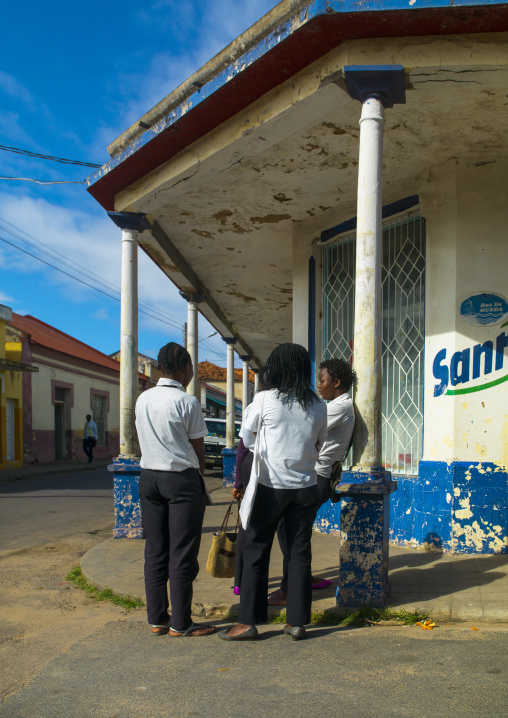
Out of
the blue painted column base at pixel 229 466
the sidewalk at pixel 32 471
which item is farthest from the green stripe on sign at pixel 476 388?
the sidewalk at pixel 32 471

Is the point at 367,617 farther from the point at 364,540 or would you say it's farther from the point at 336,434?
the point at 336,434

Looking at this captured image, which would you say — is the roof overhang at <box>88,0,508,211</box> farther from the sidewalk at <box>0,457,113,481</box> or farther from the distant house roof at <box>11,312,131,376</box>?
the distant house roof at <box>11,312,131,376</box>

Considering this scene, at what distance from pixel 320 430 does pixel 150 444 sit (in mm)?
1008

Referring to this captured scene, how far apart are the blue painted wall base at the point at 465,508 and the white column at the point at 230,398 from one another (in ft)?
26.3

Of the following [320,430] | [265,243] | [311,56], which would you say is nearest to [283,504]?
[320,430]

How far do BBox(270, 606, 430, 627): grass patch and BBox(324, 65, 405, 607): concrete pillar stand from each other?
0.08 metres

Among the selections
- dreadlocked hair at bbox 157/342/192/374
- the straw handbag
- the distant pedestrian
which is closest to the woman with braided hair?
dreadlocked hair at bbox 157/342/192/374

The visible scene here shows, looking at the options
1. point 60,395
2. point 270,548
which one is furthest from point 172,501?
point 60,395

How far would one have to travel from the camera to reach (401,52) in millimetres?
4199

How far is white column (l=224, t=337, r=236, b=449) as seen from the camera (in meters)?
13.5

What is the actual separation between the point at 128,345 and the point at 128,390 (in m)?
0.49

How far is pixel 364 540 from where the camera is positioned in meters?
3.74

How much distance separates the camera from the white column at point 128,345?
625 cm

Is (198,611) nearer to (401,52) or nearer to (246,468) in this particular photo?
(246,468)
